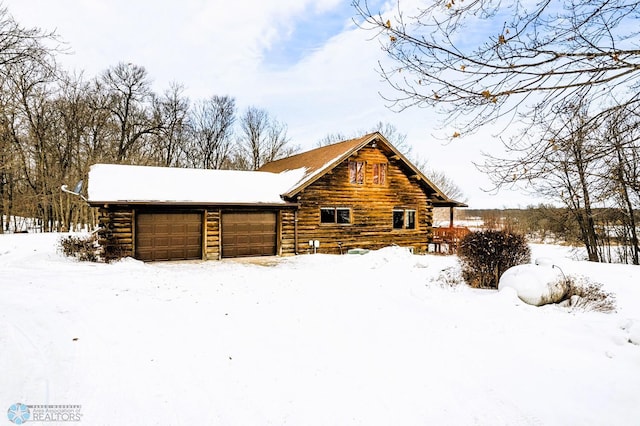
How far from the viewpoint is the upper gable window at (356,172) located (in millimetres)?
18016

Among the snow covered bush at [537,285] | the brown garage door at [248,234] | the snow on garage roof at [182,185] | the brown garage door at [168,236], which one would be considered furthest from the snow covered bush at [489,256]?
the brown garage door at [168,236]

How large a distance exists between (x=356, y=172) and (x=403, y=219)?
383 centimetres

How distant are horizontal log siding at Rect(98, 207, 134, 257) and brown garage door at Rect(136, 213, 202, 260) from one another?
32cm

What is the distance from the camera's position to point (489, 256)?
9.02 m

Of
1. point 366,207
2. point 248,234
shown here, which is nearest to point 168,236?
point 248,234

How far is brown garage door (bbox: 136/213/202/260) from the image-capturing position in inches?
566

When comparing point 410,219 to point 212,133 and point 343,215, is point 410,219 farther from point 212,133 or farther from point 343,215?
point 212,133

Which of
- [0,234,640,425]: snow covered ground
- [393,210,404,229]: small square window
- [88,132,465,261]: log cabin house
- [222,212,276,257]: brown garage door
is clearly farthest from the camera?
[393,210,404,229]: small square window

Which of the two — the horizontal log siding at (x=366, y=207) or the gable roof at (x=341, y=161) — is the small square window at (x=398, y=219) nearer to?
the horizontal log siding at (x=366, y=207)

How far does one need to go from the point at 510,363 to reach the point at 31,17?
55.2ft

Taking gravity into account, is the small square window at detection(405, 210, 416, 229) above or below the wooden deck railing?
above

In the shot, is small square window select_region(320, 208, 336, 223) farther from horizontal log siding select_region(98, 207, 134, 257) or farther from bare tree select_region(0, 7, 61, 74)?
bare tree select_region(0, 7, 61, 74)

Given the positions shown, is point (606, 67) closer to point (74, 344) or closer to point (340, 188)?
point (74, 344)

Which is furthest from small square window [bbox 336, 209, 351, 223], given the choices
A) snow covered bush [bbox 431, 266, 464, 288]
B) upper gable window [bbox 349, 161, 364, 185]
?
snow covered bush [bbox 431, 266, 464, 288]
